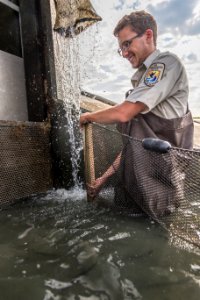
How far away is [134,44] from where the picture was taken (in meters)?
2.88

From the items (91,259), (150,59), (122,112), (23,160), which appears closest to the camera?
(91,259)

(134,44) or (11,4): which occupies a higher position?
(11,4)

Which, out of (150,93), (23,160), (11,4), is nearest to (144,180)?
(150,93)

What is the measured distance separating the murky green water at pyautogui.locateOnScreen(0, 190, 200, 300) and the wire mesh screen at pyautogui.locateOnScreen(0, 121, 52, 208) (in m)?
0.50

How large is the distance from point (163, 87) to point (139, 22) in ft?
2.45

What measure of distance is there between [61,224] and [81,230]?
24 cm

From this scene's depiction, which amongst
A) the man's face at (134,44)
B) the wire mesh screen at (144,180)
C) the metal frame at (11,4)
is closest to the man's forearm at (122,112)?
the wire mesh screen at (144,180)

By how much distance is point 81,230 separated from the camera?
2.56 metres

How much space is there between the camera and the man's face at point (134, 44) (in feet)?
9.40

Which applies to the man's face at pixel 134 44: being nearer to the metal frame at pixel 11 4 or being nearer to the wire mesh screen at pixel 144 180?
the wire mesh screen at pixel 144 180

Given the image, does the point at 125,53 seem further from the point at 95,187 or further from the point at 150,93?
the point at 95,187

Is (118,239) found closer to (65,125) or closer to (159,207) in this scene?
(159,207)

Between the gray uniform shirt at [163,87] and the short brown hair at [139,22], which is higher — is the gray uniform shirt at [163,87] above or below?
below

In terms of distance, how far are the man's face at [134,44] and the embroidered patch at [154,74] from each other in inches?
11.9
